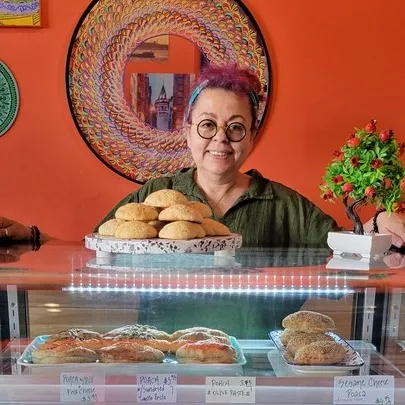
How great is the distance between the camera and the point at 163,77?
277 cm

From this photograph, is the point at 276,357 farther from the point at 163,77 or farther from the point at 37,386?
the point at 163,77

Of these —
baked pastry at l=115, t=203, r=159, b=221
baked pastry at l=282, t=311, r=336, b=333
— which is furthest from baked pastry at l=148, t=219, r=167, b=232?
baked pastry at l=282, t=311, r=336, b=333

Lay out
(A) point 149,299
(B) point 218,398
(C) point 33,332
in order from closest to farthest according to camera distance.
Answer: (B) point 218,398
(A) point 149,299
(C) point 33,332

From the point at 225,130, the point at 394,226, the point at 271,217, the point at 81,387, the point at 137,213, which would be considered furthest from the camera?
the point at 271,217

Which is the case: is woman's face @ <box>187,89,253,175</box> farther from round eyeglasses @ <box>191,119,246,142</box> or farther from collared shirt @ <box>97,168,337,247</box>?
collared shirt @ <box>97,168,337,247</box>

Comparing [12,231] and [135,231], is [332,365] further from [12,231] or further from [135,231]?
[12,231]

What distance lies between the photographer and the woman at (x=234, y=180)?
175cm

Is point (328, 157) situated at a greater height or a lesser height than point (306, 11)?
lesser

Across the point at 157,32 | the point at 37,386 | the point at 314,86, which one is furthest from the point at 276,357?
the point at 157,32

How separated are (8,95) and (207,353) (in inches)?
Answer: 84.2

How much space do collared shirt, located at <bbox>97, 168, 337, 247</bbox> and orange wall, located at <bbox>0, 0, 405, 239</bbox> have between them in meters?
0.89

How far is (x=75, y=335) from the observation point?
126 centimetres

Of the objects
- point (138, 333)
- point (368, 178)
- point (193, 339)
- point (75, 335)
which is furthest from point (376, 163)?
point (75, 335)

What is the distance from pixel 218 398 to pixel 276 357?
0.21 meters
